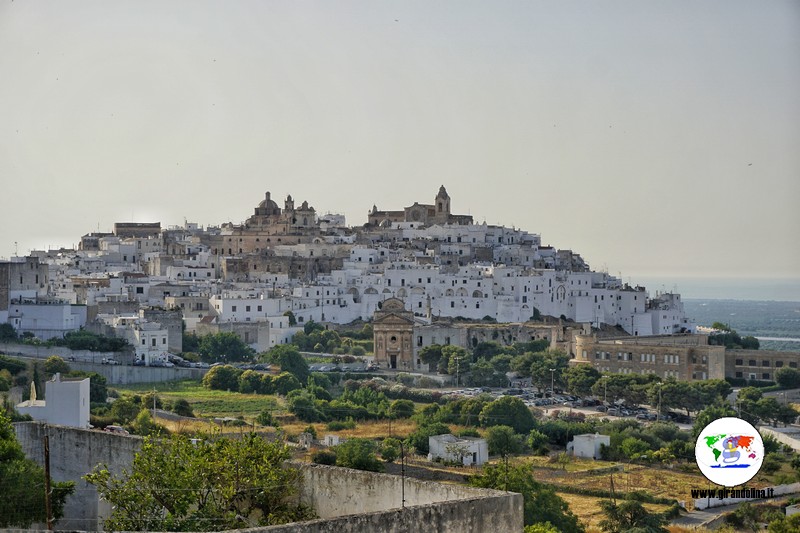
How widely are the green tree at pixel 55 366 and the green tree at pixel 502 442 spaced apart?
7536 mm

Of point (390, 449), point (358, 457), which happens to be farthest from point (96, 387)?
point (358, 457)

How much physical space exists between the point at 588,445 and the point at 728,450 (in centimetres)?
968

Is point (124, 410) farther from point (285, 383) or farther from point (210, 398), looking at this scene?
point (285, 383)

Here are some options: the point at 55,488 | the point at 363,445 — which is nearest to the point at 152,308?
the point at 363,445

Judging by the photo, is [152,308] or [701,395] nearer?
[701,395]

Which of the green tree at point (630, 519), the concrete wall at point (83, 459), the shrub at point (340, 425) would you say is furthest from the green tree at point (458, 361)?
the concrete wall at point (83, 459)

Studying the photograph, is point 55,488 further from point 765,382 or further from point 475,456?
point 765,382

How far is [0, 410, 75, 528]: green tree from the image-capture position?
8953 millimetres

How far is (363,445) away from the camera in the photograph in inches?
728

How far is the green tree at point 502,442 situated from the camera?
20.8 meters

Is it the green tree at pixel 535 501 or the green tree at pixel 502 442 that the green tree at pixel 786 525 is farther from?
the green tree at pixel 502 442

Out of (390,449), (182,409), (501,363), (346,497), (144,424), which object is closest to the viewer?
(346,497)

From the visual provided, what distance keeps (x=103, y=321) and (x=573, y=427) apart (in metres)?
11.7

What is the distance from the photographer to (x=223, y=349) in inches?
1201
